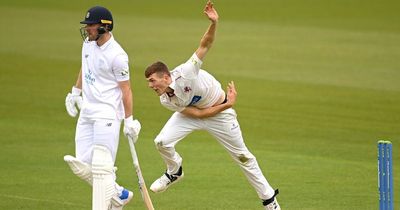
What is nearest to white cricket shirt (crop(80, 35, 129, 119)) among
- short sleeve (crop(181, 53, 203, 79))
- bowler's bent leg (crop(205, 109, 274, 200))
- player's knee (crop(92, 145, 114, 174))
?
player's knee (crop(92, 145, 114, 174))

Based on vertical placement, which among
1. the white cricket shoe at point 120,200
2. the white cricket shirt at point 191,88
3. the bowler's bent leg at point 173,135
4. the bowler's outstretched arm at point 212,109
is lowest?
the white cricket shoe at point 120,200

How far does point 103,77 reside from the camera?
11484mm

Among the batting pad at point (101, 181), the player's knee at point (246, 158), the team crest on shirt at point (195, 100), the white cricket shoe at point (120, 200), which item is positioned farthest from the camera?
the player's knee at point (246, 158)

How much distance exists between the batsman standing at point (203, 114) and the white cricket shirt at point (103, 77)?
0.81 metres

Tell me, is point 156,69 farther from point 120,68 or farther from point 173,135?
point 173,135

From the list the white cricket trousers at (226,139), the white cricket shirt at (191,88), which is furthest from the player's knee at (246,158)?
the white cricket shirt at (191,88)

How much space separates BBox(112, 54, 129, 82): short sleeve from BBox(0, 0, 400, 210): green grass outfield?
2.45 m

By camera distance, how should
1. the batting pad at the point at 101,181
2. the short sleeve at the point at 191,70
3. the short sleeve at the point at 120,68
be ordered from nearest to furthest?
the batting pad at the point at 101,181 → the short sleeve at the point at 120,68 → the short sleeve at the point at 191,70

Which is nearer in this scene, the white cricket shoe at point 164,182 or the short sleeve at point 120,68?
the short sleeve at point 120,68

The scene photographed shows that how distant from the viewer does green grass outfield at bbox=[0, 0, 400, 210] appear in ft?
47.4

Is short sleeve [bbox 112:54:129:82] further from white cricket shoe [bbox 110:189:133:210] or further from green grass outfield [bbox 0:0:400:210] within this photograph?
green grass outfield [bbox 0:0:400:210]

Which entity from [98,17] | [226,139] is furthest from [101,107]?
[226,139]

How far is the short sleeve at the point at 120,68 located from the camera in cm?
1141

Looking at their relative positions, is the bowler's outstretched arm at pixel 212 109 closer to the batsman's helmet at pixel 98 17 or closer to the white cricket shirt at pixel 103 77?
the white cricket shirt at pixel 103 77
